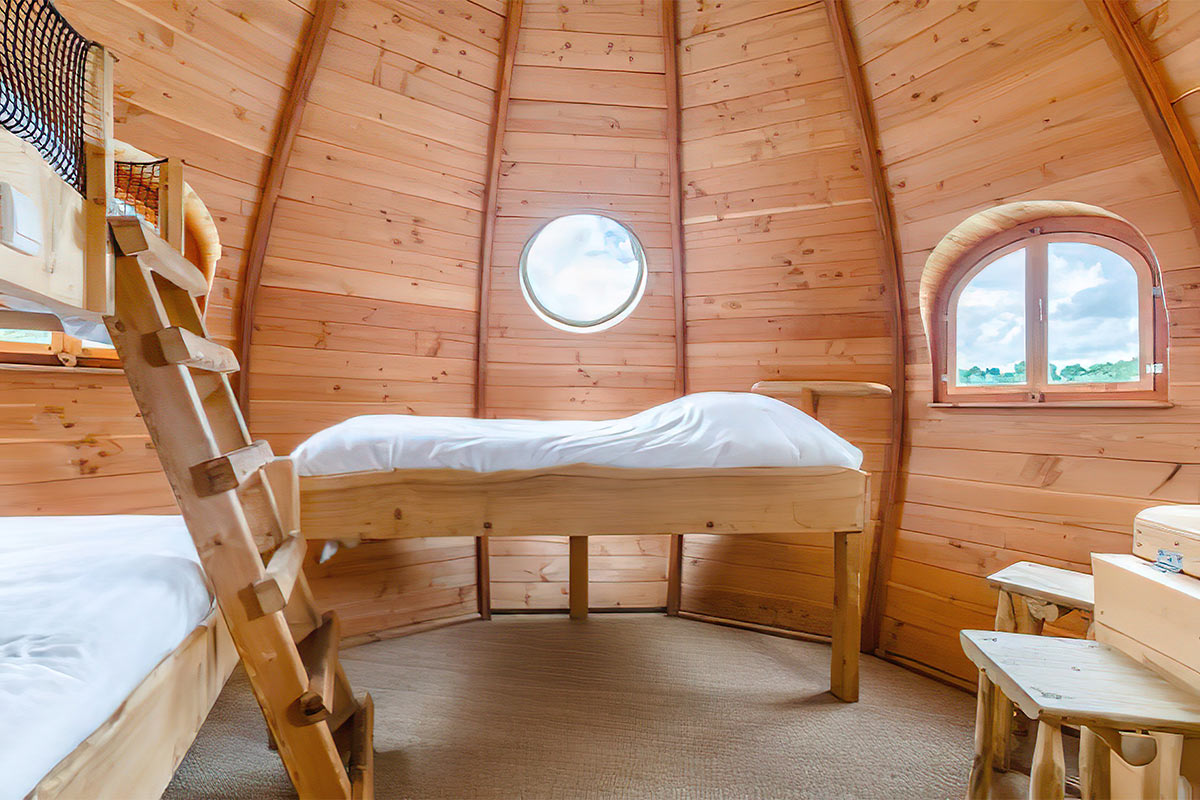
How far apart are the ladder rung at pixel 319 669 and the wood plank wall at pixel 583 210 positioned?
1747 mm

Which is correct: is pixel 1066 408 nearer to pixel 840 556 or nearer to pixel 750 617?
pixel 840 556

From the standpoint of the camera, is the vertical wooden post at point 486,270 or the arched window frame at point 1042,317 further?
the vertical wooden post at point 486,270

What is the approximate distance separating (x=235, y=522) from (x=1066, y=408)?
2729mm

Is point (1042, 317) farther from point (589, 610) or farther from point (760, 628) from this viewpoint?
point (589, 610)

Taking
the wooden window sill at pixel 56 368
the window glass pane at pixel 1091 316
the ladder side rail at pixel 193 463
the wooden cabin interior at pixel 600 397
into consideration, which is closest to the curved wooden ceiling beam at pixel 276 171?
the wooden cabin interior at pixel 600 397

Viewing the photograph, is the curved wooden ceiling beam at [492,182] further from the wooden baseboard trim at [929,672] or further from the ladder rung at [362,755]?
the wooden baseboard trim at [929,672]

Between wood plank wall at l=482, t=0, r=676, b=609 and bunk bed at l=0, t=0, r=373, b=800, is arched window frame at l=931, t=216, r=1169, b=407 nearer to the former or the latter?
wood plank wall at l=482, t=0, r=676, b=609

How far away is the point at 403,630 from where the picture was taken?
304 centimetres

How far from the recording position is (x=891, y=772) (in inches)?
74.2

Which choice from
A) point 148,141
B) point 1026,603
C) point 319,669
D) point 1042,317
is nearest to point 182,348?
point 319,669

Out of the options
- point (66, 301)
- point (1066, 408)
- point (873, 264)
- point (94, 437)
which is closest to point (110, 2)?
point (94, 437)

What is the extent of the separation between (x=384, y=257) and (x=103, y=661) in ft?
8.35

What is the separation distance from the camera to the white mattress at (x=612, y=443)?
1.89m

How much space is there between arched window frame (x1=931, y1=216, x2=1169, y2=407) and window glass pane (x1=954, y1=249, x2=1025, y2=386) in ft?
0.08
